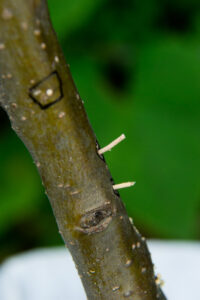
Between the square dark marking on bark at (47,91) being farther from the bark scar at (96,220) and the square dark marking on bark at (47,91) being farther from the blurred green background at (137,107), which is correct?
the blurred green background at (137,107)

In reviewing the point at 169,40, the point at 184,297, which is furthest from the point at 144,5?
the point at 184,297

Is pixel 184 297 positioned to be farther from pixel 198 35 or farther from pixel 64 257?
pixel 198 35

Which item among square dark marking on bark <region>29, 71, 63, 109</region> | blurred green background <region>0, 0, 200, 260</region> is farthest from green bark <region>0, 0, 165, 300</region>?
blurred green background <region>0, 0, 200, 260</region>

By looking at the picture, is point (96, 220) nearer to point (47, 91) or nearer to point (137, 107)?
point (47, 91)

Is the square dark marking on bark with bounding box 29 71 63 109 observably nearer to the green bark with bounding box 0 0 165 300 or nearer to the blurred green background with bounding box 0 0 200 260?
the green bark with bounding box 0 0 165 300

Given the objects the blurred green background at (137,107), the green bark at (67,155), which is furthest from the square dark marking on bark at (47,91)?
the blurred green background at (137,107)
